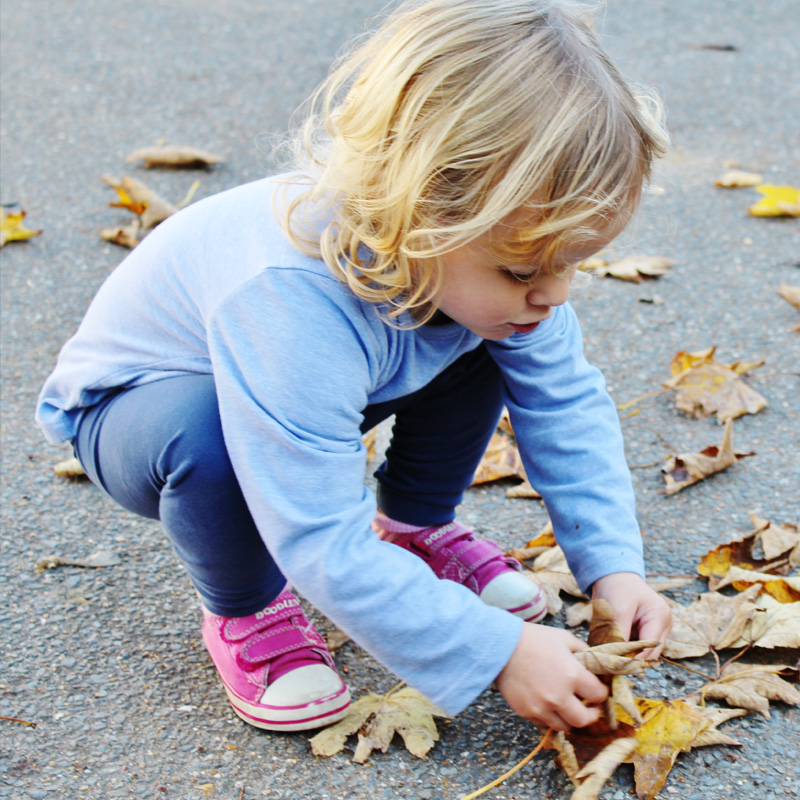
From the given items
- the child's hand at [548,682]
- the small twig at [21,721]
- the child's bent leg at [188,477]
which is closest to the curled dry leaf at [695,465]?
the child's hand at [548,682]

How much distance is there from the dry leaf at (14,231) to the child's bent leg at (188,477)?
1.41 meters

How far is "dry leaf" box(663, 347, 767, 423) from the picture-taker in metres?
1.93

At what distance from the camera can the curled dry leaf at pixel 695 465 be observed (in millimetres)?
1713

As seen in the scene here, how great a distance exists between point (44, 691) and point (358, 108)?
0.86 m

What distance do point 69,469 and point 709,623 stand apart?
112 cm

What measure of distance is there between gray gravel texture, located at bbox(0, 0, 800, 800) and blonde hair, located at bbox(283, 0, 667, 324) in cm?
25

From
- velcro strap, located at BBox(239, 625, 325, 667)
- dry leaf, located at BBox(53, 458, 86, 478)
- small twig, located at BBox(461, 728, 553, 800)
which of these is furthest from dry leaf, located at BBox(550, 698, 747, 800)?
dry leaf, located at BBox(53, 458, 86, 478)

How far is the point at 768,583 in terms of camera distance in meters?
1.39

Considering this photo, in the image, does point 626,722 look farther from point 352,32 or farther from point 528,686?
point 352,32

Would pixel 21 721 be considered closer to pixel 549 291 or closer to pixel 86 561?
pixel 86 561

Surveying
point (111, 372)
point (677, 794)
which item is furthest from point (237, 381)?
point (677, 794)

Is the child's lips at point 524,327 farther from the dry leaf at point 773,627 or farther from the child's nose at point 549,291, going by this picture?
the dry leaf at point 773,627

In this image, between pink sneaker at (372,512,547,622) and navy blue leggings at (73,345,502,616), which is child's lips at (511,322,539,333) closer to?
navy blue leggings at (73,345,502,616)

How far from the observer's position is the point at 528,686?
1.07 meters
